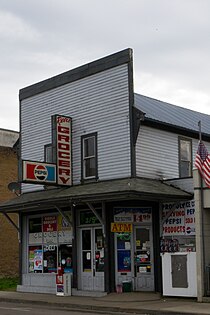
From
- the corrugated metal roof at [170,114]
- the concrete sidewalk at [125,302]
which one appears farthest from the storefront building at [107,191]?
the concrete sidewalk at [125,302]

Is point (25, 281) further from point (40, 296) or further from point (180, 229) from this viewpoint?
point (180, 229)

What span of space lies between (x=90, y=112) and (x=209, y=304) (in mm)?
9223

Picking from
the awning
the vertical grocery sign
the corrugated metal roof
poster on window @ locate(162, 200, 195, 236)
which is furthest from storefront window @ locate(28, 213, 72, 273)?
the corrugated metal roof

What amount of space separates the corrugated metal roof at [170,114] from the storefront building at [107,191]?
0.14 m

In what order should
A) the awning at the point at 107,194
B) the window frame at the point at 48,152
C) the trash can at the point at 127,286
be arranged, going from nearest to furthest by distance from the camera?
1. the awning at the point at 107,194
2. the trash can at the point at 127,286
3. the window frame at the point at 48,152

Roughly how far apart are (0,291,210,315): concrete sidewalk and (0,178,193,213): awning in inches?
131

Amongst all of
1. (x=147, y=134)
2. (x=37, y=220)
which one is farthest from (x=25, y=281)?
(x=147, y=134)

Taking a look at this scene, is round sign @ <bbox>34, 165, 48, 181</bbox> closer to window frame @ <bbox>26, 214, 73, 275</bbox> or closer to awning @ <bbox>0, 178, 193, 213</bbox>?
awning @ <bbox>0, 178, 193, 213</bbox>

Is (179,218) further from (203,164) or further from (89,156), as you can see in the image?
(89,156)

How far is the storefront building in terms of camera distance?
2072 centimetres

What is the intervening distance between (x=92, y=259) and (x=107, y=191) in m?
3.68

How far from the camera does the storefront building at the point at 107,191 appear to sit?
20.7 m

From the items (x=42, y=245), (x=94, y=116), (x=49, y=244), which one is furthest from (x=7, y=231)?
(x=94, y=116)

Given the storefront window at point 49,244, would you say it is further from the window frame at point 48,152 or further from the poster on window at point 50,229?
the window frame at point 48,152
